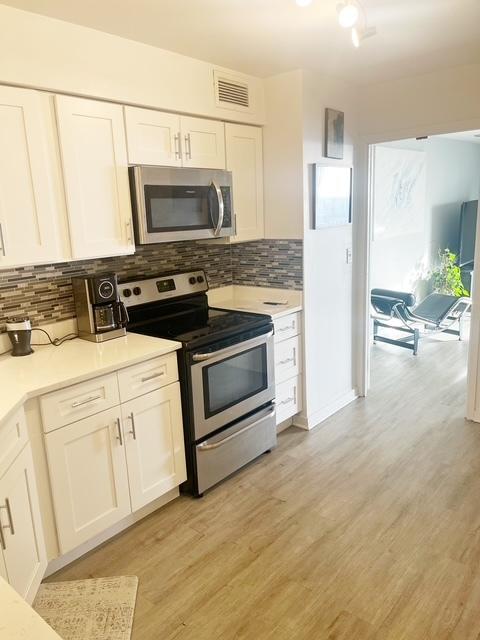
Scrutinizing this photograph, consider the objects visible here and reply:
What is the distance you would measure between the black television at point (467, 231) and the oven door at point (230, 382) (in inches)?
202

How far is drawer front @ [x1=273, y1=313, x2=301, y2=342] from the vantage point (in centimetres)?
308

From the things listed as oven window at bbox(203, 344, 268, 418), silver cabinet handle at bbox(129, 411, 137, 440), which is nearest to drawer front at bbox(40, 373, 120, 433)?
silver cabinet handle at bbox(129, 411, 137, 440)

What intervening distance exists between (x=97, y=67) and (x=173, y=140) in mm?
532

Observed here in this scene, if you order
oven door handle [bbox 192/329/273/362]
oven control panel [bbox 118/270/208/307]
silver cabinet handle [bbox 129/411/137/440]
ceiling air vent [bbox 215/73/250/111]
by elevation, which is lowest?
silver cabinet handle [bbox 129/411/137/440]

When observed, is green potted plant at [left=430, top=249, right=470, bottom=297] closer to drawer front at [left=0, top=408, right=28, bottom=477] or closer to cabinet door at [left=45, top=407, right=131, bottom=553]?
cabinet door at [left=45, top=407, right=131, bottom=553]

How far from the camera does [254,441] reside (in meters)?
2.93

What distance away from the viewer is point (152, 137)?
2.53 m

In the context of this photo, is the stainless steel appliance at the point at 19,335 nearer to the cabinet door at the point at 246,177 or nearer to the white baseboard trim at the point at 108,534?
the white baseboard trim at the point at 108,534

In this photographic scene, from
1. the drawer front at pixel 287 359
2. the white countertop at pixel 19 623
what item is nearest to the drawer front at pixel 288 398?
the drawer front at pixel 287 359

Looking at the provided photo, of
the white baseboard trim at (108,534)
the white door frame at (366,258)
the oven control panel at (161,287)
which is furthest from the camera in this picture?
the white door frame at (366,258)

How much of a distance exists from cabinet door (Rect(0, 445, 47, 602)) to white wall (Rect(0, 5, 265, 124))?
1569 mm

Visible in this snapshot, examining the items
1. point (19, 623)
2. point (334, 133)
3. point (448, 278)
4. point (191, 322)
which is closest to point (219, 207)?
point (191, 322)

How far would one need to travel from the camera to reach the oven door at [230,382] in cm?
252

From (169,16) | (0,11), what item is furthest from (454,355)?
(0,11)
